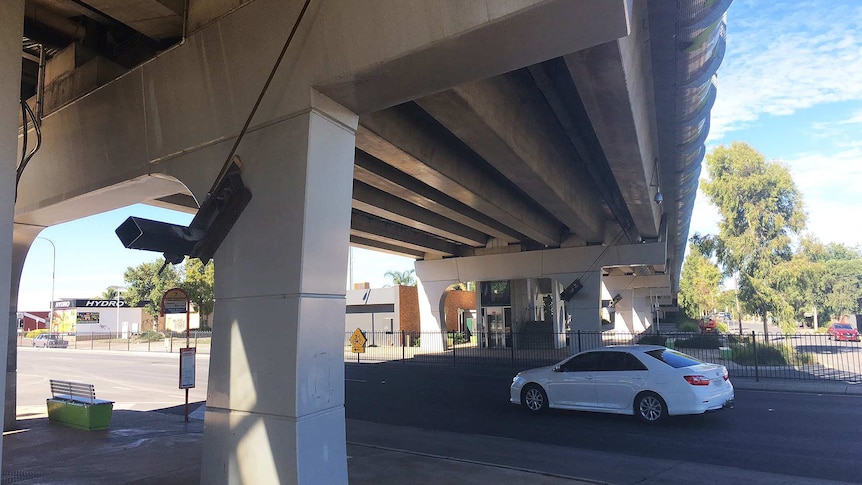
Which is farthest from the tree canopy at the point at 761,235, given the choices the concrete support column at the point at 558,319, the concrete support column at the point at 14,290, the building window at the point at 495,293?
the concrete support column at the point at 14,290

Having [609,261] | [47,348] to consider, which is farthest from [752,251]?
[47,348]

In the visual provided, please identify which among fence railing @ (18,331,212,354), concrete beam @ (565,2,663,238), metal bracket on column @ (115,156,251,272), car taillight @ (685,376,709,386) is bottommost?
fence railing @ (18,331,212,354)

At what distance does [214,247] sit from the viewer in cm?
636

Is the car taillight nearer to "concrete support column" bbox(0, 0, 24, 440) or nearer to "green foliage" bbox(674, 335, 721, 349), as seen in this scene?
"concrete support column" bbox(0, 0, 24, 440)

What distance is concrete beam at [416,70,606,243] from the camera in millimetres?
9531

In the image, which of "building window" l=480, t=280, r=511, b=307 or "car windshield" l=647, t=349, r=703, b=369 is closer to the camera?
"car windshield" l=647, t=349, r=703, b=369

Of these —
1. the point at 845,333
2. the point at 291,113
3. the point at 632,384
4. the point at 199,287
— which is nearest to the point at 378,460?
the point at 291,113

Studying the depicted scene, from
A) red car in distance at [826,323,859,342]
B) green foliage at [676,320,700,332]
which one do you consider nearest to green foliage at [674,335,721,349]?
red car in distance at [826,323,859,342]

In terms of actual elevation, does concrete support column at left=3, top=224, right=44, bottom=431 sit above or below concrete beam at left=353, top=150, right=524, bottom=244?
below

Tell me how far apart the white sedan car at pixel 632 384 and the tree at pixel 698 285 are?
38.6 metres

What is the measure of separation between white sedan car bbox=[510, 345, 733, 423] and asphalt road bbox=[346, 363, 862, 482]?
1.13ft

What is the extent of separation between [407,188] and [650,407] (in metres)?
8.56

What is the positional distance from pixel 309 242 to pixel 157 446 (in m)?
6.14

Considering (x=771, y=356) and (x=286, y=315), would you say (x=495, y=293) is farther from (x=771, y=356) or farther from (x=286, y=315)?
(x=286, y=315)
